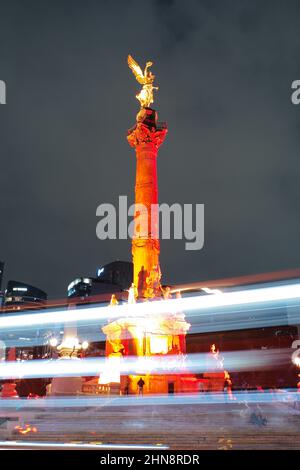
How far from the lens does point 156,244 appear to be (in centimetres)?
3050

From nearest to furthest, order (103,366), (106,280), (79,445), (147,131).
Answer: (79,445) → (103,366) → (147,131) → (106,280)

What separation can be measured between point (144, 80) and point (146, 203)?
438 inches

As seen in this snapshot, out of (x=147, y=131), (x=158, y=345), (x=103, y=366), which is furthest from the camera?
(x=147, y=131)

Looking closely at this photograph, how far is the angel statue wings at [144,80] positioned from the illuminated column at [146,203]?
1.19 m

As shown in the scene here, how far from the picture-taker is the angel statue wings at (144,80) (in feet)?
113

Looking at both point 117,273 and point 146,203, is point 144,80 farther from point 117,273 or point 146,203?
point 117,273

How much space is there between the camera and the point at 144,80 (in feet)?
115

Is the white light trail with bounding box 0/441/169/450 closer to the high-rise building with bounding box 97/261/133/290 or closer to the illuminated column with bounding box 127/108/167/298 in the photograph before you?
the illuminated column with bounding box 127/108/167/298

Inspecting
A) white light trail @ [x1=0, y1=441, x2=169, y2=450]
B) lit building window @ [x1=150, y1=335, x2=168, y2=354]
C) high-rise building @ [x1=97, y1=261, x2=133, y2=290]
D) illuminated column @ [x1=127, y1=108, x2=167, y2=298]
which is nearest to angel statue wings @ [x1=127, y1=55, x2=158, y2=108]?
illuminated column @ [x1=127, y1=108, x2=167, y2=298]

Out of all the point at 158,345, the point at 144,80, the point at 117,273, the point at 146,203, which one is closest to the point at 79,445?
the point at 158,345

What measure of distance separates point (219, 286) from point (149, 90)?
32.0 m

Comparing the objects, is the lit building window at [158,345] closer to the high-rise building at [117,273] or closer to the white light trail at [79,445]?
the white light trail at [79,445]
